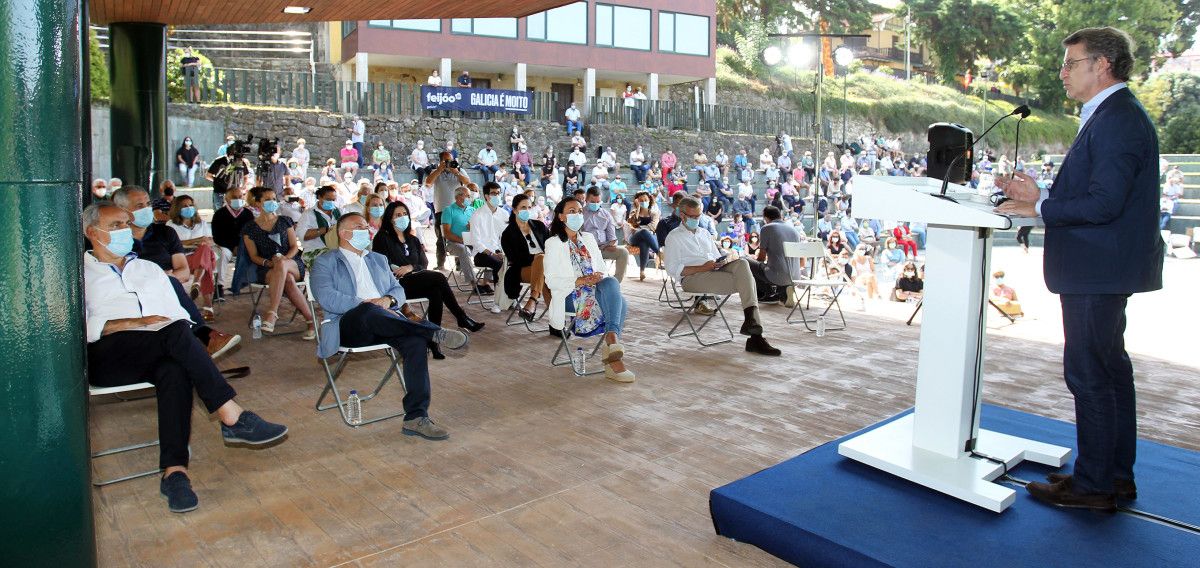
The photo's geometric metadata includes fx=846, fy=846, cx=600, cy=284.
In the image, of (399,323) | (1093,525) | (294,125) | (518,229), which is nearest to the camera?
(1093,525)

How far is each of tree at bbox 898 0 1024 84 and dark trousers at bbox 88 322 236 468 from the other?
47708mm

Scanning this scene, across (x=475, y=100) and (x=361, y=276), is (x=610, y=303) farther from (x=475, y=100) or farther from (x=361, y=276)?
(x=475, y=100)

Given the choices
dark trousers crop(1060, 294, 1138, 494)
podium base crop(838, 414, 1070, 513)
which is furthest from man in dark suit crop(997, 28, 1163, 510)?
podium base crop(838, 414, 1070, 513)

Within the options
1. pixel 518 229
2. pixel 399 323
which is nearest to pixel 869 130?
pixel 518 229

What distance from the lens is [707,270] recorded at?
6211mm

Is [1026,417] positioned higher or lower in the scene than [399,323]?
lower

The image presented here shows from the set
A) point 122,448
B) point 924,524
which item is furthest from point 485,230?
point 924,524

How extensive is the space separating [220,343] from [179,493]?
57.3 inches

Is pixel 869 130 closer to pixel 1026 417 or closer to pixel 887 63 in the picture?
pixel 887 63

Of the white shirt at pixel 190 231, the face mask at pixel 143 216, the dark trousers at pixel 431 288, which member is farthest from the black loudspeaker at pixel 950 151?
the white shirt at pixel 190 231

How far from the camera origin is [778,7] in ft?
140

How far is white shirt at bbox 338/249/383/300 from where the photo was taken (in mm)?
4449

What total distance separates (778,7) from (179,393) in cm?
4341

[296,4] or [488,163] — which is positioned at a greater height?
[296,4]
